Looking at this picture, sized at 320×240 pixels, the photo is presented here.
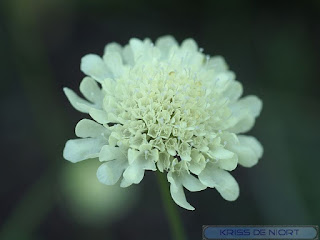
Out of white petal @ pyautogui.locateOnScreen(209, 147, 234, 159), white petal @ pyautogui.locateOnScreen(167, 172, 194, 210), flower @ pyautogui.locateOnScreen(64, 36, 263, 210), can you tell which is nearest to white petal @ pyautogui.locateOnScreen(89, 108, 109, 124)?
flower @ pyautogui.locateOnScreen(64, 36, 263, 210)

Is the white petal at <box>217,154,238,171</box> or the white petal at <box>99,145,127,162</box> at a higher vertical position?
the white petal at <box>99,145,127,162</box>

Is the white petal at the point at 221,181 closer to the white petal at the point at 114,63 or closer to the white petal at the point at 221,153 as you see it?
the white petal at the point at 221,153

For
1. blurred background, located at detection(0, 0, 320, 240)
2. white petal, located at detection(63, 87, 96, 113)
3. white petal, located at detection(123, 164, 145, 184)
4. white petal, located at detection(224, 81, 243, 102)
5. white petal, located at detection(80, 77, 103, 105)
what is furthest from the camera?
blurred background, located at detection(0, 0, 320, 240)

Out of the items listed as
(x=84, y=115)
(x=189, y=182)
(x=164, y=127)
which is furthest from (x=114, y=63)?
(x=84, y=115)

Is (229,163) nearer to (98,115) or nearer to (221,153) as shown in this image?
(221,153)

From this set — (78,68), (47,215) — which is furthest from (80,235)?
(78,68)

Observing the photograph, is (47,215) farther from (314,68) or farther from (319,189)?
(314,68)

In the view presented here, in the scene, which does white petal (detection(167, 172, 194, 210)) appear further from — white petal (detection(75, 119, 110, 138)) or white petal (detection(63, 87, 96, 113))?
white petal (detection(63, 87, 96, 113))
